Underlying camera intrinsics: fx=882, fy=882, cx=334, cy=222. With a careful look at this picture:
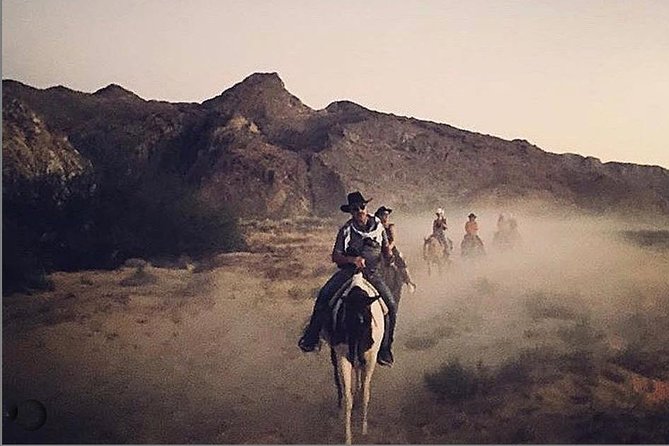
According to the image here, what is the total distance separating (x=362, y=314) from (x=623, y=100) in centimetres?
234

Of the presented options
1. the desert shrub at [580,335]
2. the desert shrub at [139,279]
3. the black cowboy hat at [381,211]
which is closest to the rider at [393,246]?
the black cowboy hat at [381,211]

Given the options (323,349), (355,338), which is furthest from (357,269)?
(323,349)

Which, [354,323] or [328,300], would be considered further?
[328,300]

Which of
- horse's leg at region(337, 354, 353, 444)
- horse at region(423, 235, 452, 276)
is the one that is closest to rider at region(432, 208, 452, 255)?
horse at region(423, 235, 452, 276)

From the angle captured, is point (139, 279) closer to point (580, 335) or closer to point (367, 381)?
point (367, 381)

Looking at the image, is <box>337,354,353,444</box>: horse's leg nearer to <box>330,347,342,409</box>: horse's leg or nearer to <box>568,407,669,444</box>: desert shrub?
<box>330,347,342,409</box>: horse's leg

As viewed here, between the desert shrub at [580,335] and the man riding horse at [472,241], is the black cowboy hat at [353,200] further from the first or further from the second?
the desert shrub at [580,335]

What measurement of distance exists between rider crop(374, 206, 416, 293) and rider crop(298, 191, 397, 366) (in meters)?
0.05

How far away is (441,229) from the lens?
559 centimetres

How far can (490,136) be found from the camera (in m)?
5.86

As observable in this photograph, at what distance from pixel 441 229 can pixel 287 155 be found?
1091mm

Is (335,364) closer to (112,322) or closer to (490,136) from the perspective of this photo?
(112,322)

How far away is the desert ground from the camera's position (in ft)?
17.3

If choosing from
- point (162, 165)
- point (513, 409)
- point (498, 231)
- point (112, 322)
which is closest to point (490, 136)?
point (498, 231)
